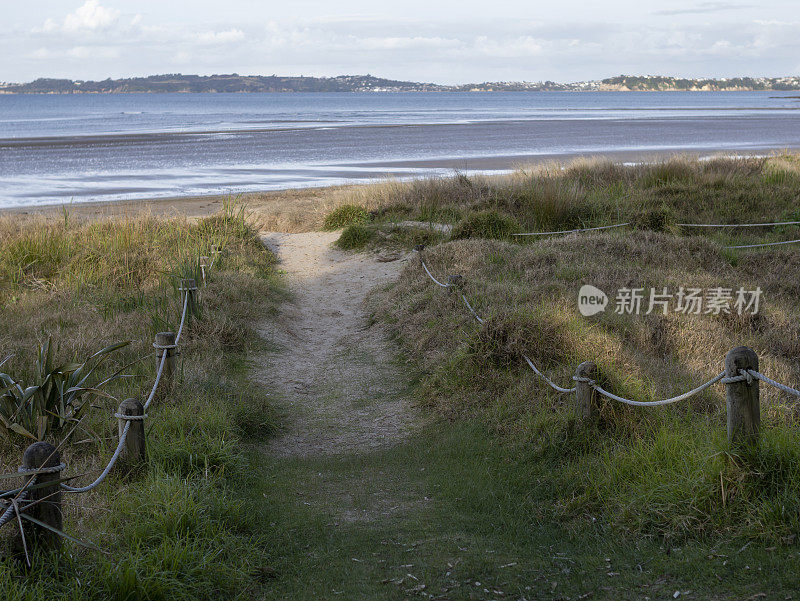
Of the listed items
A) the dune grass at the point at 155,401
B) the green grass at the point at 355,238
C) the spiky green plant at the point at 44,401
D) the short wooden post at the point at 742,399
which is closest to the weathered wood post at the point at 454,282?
the dune grass at the point at 155,401

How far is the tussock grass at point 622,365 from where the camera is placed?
4.10m

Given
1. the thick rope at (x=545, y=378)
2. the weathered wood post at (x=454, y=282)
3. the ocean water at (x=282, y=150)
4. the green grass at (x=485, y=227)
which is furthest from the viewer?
the ocean water at (x=282, y=150)

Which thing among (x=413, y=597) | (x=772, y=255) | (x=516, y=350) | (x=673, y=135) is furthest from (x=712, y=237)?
(x=673, y=135)

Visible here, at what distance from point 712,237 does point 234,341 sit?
9083 mm

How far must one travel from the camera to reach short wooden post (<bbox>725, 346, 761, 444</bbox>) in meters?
3.91

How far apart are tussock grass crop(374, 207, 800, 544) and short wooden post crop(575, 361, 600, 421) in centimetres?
8

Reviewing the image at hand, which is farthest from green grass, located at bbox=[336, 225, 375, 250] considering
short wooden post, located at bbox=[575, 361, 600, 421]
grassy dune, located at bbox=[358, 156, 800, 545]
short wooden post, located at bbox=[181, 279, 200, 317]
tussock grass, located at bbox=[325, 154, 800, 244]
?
short wooden post, located at bbox=[575, 361, 600, 421]

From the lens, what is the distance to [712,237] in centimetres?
1360

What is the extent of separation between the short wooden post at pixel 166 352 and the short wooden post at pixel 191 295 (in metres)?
2.31

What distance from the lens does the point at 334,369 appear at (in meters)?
8.47

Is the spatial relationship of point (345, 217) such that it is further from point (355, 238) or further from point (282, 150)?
point (282, 150)

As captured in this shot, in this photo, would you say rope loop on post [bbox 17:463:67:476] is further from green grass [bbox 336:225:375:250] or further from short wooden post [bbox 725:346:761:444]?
green grass [bbox 336:225:375:250]

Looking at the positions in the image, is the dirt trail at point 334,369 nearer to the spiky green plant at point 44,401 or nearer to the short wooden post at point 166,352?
the short wooden post at point 166,352

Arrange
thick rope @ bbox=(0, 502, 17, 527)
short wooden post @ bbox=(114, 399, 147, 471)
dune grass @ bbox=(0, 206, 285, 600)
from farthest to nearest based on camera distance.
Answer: short wooden post @ bbox=(114, 399, 147, 471)
dune grass @ bbox=(0, 206, 285, 600)
thick rope @ bbox=(0, 502, 17, 527)
